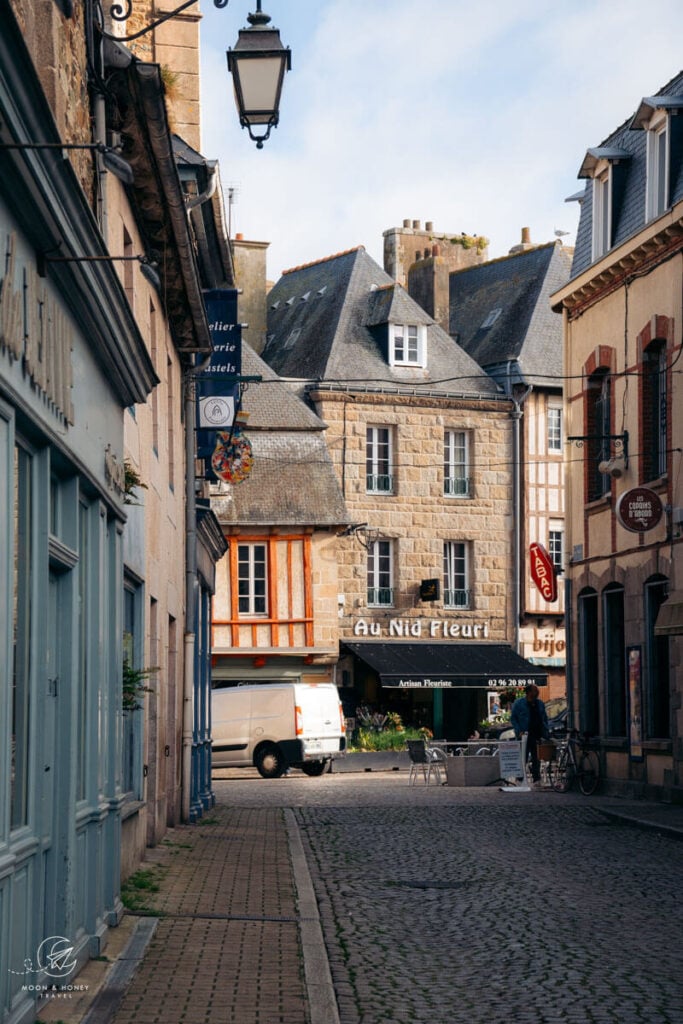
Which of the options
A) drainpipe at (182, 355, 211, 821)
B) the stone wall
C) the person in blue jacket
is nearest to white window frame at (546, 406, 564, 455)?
the stone wall

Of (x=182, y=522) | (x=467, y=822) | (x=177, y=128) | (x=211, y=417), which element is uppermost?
(x=177, y=128)

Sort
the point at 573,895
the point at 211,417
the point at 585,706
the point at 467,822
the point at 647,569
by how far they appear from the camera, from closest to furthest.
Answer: the point at 573,895 < the point at 467,822 < the point at 211,417 < the point at 647,569 < the point at 585,706

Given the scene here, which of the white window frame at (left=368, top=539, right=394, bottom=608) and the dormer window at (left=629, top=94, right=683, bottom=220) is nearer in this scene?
the dormer window at (left=629, top=94, right=683, bottom=220)

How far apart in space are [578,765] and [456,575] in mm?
17852

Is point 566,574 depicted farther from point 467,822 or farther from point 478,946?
point 478,946

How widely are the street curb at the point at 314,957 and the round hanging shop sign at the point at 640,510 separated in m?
10.4

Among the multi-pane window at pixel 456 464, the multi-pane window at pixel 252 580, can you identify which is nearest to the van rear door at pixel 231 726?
the multi-pane window at pixel 252 580

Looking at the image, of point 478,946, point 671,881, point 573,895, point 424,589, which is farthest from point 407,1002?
point 424,589

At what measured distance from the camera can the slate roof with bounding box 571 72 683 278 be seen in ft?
78.9

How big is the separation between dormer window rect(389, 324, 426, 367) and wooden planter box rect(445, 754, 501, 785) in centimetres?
1790

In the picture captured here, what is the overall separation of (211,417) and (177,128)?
3.92 metres

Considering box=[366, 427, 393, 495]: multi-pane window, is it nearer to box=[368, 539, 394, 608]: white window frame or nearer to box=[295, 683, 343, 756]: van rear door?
box=[368, 539, 394, 608]: white window frame

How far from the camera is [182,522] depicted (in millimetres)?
19562

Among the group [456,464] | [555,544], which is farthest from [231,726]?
[555,544]
